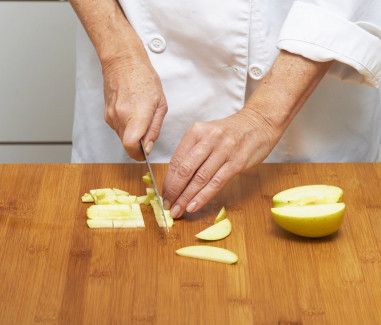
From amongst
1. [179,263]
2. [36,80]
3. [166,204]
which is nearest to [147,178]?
[166,204]

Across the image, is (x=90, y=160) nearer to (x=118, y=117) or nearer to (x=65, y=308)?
(x=118, y=117)

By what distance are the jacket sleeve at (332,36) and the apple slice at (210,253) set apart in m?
0.36

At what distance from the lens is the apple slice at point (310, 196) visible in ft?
3.47

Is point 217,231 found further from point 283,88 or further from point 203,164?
point 283,88

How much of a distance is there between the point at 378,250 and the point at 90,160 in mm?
656

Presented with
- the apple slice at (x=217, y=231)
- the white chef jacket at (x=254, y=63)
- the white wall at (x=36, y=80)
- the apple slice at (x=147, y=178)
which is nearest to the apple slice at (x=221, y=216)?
the apple slice at (x=217, y=231)

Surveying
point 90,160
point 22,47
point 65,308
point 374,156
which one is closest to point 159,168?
point 90,160

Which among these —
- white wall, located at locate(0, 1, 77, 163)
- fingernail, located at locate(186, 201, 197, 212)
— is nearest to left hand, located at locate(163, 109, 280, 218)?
fingernail, located at locate(186, 201, 197, 212)

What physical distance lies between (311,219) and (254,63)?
1.21 ft

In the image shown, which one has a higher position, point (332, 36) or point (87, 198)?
point (332, 36)

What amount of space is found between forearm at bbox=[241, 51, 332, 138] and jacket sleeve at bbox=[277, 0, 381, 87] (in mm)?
20

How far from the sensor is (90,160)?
1.42m

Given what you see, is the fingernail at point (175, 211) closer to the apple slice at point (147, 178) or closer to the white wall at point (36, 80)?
the apple slice at point (147, 178)

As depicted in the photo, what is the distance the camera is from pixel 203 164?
42.4 inches
